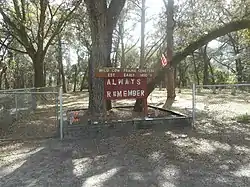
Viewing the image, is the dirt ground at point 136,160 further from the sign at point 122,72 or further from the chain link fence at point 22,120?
the sign at point 122,72

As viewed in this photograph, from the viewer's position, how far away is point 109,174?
4.61m

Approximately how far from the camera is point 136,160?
17.4 ft

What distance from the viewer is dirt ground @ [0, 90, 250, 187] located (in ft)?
14.3

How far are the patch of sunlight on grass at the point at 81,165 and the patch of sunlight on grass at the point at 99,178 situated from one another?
0.30 m

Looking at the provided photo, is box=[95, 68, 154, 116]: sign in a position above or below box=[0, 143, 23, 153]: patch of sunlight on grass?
above

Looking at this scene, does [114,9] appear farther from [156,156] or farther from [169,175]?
[169,175]

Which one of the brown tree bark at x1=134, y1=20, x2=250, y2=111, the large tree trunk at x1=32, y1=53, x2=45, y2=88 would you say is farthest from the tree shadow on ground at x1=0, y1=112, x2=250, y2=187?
the large tree trunk at x1=32, y1=53, x2=45, y2=88

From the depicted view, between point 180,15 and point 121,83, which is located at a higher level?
point 180,15

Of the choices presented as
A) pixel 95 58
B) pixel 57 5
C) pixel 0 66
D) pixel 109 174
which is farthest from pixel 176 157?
pixel 0 66

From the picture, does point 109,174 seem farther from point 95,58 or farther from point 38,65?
point 38,65

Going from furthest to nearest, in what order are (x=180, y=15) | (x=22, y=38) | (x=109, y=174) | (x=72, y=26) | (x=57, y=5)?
(x=72, y=26)
(x=57, y=5)
(x=180, y=15)
(x=22, y=38)
(x=109, y=174)

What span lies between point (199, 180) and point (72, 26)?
21.8 metres

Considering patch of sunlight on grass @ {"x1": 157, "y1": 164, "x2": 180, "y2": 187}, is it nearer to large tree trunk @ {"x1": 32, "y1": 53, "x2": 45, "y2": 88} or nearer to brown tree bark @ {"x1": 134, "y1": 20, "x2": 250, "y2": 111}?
brown tree bark @ {"x1": 134, "y1": 20, "x2": 250, "y2": 111}

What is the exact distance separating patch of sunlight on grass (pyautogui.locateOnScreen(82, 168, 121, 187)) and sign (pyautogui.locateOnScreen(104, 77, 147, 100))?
3.42 meters
